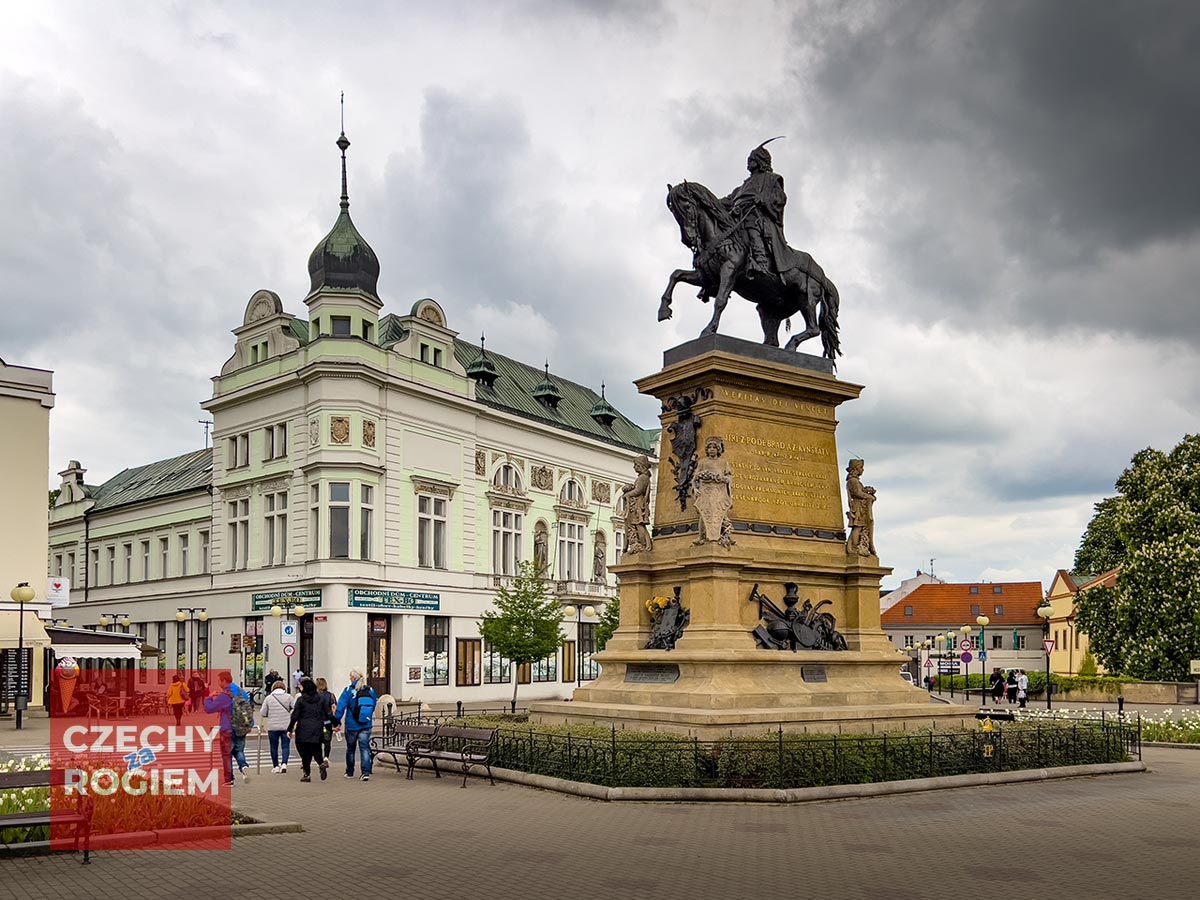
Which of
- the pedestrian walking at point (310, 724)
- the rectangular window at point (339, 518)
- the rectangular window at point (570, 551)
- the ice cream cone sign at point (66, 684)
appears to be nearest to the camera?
the pedestrian walking at point (310, 724)

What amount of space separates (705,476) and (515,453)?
40.5 metres

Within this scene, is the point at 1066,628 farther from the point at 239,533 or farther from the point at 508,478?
the point at 239,533

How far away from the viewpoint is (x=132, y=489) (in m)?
74.6

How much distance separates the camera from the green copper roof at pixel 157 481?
6594cm

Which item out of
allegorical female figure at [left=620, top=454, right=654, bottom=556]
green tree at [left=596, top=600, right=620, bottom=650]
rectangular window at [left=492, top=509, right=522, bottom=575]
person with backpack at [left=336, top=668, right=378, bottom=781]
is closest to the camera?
person with backpack at [left=336, top=668, right=378, bottom=781]

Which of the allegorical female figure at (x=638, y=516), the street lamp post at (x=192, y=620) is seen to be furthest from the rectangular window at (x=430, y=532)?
the allegorical female figure at (x=638, y=516)

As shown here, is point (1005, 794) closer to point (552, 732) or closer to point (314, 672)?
point (552, 732)

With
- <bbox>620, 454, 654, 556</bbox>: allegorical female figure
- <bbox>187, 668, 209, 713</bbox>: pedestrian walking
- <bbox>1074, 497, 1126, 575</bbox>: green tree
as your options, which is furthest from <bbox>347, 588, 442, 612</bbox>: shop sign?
<bbox>1074, 497, 1126, 575</bbox>: green tree

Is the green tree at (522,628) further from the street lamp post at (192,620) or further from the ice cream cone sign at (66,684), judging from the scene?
the ice cream cone sign at (66,684)

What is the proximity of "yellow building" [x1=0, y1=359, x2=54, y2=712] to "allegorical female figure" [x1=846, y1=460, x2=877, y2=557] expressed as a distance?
115 feet

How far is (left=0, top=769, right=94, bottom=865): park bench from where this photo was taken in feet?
43.2

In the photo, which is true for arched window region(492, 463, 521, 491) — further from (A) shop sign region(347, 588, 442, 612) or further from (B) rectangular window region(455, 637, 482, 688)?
(B) rectangular window region(455, 637, 482, 688)

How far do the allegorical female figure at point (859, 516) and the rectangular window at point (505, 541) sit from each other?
37.3 m

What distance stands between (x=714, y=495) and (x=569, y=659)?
44.1 m
